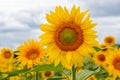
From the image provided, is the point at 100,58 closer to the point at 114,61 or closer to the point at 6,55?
the point at 6,55

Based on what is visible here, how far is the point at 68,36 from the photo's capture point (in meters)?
3.25

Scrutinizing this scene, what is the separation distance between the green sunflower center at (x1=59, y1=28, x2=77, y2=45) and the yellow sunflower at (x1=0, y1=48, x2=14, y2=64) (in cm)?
624

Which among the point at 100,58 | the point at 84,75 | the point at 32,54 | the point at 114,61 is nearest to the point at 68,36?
the point at 84,75

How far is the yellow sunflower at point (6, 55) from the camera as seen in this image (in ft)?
30.8

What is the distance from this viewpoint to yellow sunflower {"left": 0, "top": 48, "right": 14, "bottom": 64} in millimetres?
9383

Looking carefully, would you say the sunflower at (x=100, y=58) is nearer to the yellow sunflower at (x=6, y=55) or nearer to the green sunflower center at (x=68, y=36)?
the yellow sunflower at (x=6, y=55)

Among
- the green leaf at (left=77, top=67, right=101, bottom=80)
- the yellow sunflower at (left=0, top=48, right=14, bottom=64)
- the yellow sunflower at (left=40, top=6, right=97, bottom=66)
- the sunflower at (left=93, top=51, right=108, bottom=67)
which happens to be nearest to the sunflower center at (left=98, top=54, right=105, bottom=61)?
the sunflower at (left=93, top=51, right=108, bottom=67)

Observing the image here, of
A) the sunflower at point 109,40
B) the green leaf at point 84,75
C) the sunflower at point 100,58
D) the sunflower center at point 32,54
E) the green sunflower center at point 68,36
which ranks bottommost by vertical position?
the green leaf at point 84,75

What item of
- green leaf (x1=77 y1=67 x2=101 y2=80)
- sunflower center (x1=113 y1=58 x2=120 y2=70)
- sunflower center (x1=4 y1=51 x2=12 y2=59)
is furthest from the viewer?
sunflower center (x1=4 y1=51 x2=12 y2=59)

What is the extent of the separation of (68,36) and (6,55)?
6.43m

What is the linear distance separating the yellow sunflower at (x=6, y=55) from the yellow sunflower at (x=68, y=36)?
624 centimetres

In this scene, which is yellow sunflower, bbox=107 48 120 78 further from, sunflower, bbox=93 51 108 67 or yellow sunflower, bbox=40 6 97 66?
yellow sunflower, bbox=40 6 97 66

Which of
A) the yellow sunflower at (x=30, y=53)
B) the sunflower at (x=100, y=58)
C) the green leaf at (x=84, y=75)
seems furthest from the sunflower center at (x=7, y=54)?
the green leaf at (x=84, y=75)

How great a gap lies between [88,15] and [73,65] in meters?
0.45
